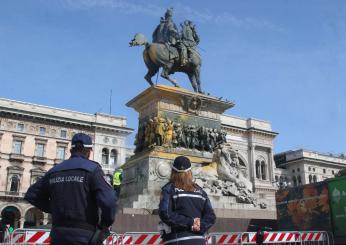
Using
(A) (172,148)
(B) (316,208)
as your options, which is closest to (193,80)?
(A) (172,148)

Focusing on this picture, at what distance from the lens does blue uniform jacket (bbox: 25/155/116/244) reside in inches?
142

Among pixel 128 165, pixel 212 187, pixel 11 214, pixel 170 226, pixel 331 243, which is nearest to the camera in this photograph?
pixel 170 226

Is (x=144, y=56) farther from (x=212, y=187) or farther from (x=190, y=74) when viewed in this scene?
(x=212, y=187)

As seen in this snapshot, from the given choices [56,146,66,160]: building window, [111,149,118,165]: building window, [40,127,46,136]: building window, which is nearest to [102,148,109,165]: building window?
[111,149,118,165]: building window

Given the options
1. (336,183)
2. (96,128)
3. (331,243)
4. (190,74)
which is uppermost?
(96,128)

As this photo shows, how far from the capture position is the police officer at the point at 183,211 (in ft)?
14.6

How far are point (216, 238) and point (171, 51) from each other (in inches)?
415

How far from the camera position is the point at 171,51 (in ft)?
59.1

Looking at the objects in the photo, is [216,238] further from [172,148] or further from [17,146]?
[17,146]

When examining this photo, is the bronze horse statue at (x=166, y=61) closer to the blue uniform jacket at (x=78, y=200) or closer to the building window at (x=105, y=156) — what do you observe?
the blue uniform jacket at (x=78, y=200)

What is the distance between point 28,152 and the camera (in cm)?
5247

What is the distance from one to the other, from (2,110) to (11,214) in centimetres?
1222

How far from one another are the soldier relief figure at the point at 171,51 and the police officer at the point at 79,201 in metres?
14.0

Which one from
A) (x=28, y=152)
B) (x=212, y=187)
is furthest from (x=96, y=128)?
(x=212, y=187)
